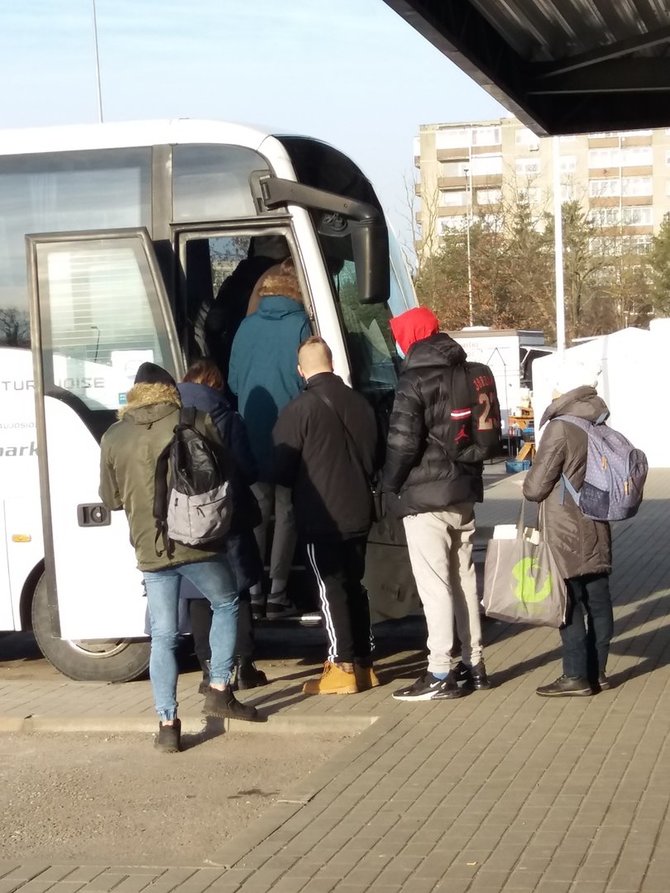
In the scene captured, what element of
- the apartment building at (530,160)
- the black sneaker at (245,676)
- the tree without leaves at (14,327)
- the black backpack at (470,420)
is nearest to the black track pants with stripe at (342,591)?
the black sneaker at (245,676)

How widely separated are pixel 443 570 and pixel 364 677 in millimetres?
883

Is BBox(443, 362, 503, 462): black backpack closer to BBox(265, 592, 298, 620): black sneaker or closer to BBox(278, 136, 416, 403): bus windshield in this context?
BBox(278, 136, 416, 403): bus windshield

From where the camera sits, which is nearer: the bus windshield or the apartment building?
the bus windshield

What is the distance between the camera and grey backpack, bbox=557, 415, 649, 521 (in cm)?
743

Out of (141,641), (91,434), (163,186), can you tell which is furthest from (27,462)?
(163,186)

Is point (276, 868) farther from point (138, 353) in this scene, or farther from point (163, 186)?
point (163, 186)

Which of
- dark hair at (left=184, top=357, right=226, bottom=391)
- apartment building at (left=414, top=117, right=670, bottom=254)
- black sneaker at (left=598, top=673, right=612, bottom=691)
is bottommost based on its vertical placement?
black sneaker at (left=598, top=673, right=612, bottom=691)

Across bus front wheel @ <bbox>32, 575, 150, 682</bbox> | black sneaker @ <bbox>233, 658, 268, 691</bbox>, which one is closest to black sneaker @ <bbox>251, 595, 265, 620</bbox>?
black sneaker @ <bbox>233, 658, 268, 691</bbox>

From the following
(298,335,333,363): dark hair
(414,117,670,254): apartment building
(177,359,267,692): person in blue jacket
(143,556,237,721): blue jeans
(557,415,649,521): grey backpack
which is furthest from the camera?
(414,117,670,254): apartment building

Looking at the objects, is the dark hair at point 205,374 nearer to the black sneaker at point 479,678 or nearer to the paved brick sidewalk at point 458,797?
the paved brick sidewalk at point 458,797

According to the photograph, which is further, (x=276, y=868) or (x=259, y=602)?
(x=259, y=602)

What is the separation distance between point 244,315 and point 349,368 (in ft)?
2.56

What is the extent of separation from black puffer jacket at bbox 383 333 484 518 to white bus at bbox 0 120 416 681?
70 cm

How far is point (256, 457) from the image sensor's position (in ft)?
28.6
